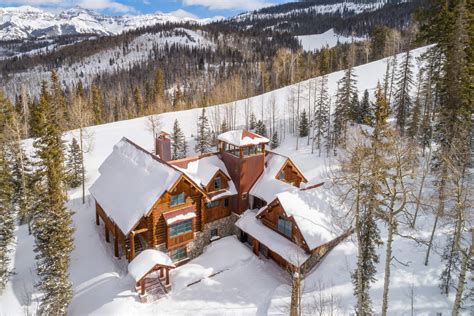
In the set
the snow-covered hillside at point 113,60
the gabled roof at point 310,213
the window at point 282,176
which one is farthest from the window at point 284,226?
the snow-covered hillside at point 113,60

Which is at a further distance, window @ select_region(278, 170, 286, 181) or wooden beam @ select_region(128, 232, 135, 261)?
window @ select_region(278, 170, 286, 181)

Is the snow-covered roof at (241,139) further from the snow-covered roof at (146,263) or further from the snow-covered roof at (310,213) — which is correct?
the snow-covered roof at (146,263)

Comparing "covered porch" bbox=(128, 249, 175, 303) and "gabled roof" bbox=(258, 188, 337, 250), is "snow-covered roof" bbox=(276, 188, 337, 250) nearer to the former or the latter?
"gabled roof" bbox=(258, 188, 337, 250)

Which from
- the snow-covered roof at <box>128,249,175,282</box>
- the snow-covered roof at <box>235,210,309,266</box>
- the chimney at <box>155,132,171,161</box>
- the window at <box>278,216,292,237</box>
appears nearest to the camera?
the snow-covered roof at <box>128,249,175,282</box>

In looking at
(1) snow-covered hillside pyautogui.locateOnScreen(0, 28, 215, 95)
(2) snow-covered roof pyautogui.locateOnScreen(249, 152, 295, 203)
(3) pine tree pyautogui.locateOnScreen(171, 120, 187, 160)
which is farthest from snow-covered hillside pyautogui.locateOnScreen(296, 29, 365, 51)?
(2) snow-covered roof pyautogui.locateOnScreen(249, 152, 295, 203)

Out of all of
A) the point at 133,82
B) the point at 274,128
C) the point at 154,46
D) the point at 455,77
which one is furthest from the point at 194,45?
the point at 455,77

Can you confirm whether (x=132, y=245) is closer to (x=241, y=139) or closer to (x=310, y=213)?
(x=241, y=139)
